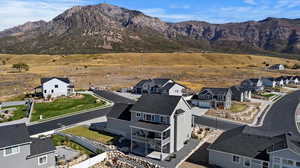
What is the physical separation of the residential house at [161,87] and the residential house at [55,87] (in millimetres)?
19462

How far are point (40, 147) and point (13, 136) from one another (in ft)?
9.51

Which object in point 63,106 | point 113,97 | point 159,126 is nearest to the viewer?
point 159,126

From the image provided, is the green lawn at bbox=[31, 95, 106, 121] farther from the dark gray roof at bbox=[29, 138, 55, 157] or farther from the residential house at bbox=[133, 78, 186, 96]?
the dark gray roof at bbox=[29, 138, 55, 157]

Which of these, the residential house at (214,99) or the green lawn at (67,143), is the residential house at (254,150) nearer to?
the green lawn at (67,143)

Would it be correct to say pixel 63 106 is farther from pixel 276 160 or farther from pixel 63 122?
pixel 276 160

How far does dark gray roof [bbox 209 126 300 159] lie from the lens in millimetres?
24406

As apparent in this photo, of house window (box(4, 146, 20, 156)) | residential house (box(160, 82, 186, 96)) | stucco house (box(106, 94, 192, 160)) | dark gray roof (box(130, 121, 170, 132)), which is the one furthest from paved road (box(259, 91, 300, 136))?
house window (box(4, 146, 20, 156))

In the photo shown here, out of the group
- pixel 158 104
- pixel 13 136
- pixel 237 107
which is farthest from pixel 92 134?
pixel 237 107

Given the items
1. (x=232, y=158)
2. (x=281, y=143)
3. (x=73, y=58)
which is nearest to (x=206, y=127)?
(x=232, y=158)

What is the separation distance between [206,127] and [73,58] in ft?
476

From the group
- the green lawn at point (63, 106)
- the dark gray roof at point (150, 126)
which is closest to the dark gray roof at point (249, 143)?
the dark gray roof at point (150, 126)

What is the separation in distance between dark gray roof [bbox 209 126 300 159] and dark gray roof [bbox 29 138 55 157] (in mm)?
18371

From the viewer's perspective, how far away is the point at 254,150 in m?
24.9

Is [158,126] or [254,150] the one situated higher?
[158,126]
